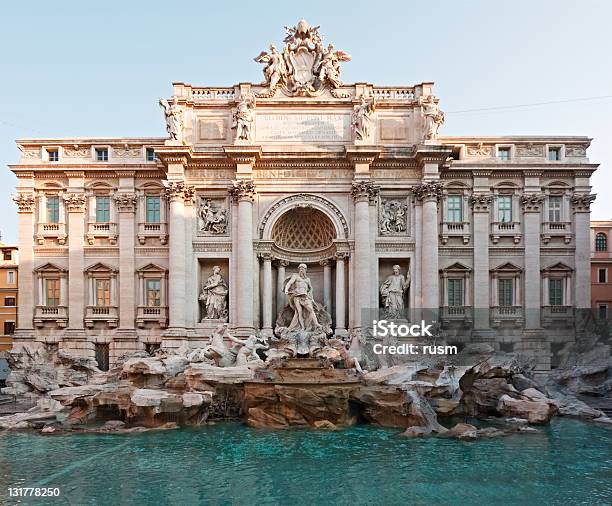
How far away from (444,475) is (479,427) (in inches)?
218

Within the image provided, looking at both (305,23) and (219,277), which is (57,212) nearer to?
(219,277)

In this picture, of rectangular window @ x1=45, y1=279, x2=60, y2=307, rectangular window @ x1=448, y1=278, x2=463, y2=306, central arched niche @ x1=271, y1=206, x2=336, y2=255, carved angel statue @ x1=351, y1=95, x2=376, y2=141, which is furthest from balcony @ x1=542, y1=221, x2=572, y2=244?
rectangular window @ x1=45, y1=279, x2=60, y2=307

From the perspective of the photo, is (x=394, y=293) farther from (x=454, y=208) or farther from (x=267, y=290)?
(x=267, y=290)

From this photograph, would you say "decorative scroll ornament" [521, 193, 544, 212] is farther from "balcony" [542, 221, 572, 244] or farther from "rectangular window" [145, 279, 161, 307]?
"rectangular window" [145, 279, 161, 307]

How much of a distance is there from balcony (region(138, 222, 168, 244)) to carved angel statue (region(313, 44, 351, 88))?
10808 millimetres

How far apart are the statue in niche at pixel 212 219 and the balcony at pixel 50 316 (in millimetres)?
8177

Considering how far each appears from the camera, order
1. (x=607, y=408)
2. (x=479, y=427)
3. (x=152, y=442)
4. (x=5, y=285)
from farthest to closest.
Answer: (x=5, y=285) → (x=607, y=408) → (x=479, y=427) → (x=152, y=442)

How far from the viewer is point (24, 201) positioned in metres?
25.5

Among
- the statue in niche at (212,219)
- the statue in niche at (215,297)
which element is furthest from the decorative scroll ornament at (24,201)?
the statue in niche at (215,297)

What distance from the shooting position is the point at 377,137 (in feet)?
81.5

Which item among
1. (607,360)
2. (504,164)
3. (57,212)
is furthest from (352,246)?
(57,212)

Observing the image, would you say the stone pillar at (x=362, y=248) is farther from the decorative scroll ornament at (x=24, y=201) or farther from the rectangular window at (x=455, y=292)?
the decorative scroll ornament at (x=24, y=201)

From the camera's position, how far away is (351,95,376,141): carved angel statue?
78.5 ft

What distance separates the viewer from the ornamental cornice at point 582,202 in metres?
25.4
